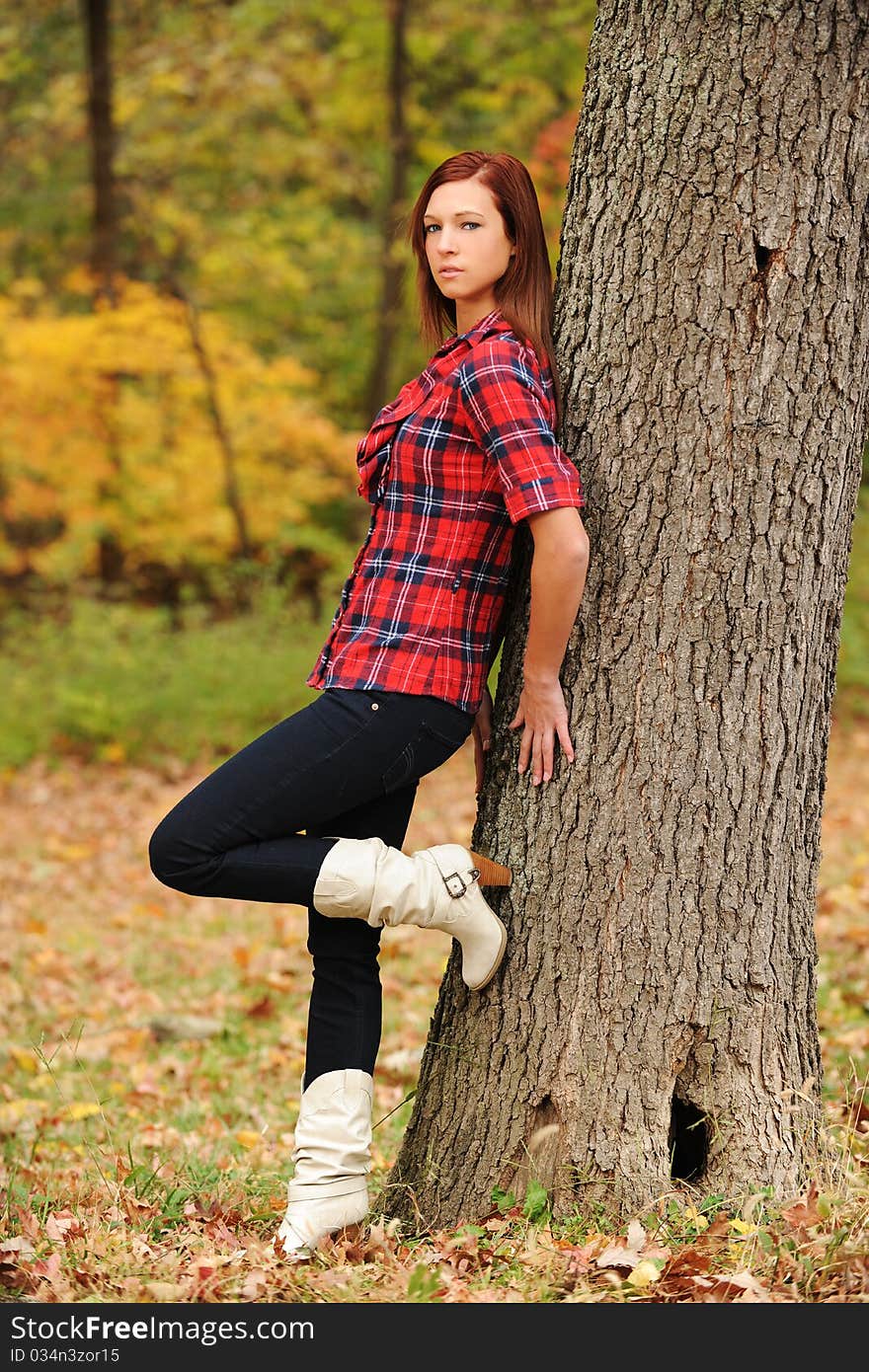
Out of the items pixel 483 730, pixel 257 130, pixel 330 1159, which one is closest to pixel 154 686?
pixel 257 130

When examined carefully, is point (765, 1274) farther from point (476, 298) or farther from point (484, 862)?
point (476, 298)

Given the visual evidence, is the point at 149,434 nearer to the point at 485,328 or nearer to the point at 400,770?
the point at 485,328

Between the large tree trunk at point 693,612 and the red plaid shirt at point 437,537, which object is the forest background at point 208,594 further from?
the red plaid shirt at point 437,537

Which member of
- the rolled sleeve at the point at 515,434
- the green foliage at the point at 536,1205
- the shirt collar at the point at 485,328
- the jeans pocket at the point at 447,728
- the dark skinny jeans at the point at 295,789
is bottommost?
the green foliage at the point at 536,1205

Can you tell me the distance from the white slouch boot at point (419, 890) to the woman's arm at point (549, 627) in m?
0.26

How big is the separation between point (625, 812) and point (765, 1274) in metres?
0.95

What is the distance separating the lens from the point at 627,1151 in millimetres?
2832

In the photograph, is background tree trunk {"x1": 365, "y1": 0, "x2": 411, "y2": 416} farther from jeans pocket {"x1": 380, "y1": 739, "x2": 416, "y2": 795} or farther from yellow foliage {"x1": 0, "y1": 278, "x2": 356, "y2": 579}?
jeans pocket {"x1": 380, "y1": 739, "x2": 416, "y2": 795}

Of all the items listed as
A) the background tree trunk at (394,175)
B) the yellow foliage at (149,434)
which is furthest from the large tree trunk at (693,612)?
the background tree trunk at (394,175)

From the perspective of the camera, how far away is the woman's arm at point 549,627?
2.70 metres

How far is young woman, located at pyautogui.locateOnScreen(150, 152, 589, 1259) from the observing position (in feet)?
9.30

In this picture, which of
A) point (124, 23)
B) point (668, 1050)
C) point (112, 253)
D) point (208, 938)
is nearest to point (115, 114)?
point (112, 253)

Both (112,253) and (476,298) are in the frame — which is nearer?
(476,298)

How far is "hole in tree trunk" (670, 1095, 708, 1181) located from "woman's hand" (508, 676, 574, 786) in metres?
0.81
